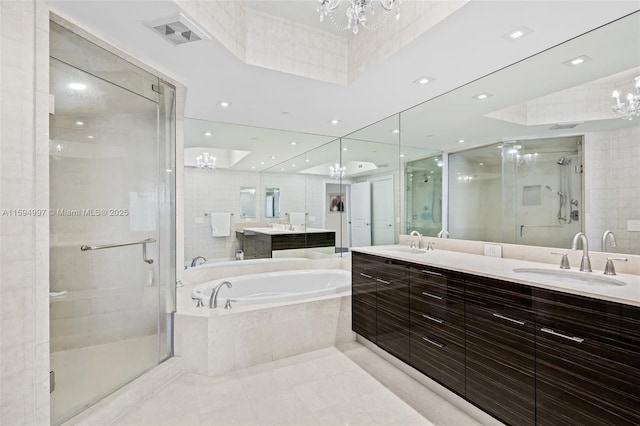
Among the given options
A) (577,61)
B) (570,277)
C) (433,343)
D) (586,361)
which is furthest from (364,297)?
(577,61)

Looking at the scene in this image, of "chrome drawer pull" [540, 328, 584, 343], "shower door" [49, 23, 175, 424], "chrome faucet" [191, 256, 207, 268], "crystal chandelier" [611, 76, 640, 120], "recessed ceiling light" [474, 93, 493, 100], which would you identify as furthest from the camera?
"chrome faucet" [191, 256, 207, 268]

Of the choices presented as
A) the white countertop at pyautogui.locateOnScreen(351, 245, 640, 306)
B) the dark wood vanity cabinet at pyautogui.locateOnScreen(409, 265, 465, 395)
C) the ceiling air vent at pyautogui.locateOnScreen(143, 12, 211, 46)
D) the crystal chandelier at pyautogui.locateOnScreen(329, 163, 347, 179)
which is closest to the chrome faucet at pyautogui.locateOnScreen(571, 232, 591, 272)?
the white countertop at pyautogui.locateOnScreen(351, 245, 640, 306)

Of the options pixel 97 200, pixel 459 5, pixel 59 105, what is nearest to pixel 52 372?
pixel 97 200

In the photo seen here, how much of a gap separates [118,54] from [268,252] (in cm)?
269

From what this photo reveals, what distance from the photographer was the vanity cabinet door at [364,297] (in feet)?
8.50

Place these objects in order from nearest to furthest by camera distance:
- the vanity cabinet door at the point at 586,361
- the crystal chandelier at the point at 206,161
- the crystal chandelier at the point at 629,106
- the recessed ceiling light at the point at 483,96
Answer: the vanity cabinet door at the point at 586,361 < the crystal chandelier at the point at 629,106 < the recessed ceiling light at the point at 483,96 < the crystal chandelier at the point at 206,161

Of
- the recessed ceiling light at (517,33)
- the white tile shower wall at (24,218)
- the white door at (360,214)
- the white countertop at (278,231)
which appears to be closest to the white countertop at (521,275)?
the recessed ceiling light at (517,33)

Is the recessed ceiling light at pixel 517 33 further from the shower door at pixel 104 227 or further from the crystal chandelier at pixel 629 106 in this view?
the shower door at pixel 104 227

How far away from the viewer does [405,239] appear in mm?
3227

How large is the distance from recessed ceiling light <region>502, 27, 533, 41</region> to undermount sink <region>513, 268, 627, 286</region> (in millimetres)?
1379

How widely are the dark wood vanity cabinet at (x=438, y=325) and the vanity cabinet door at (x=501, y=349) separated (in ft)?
0.20

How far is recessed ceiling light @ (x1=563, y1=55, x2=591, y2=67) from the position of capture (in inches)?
70.5

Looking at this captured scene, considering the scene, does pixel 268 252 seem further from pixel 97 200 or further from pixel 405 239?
pixel 97 200

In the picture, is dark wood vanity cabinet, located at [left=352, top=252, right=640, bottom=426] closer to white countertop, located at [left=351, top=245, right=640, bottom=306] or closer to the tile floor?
white countertop, located at [left=351, top=245, right=640, bottom=306]
